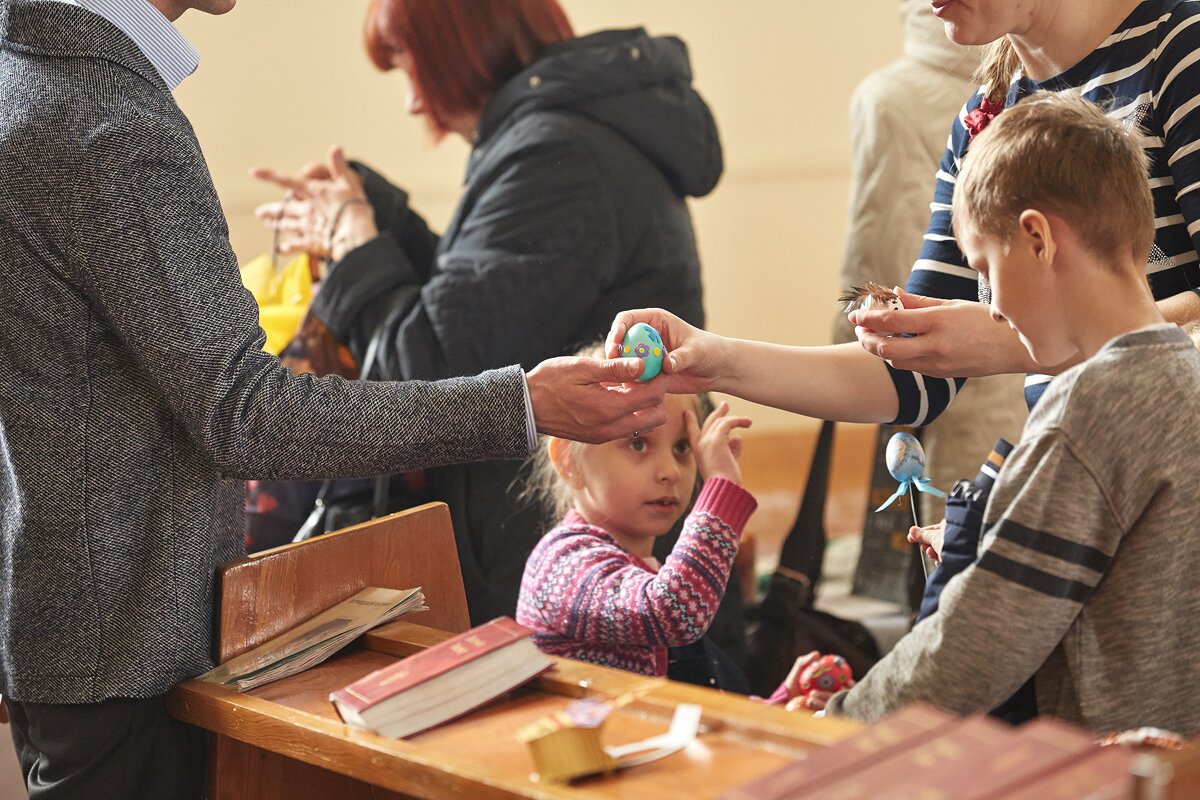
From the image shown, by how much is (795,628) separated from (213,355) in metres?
1.49

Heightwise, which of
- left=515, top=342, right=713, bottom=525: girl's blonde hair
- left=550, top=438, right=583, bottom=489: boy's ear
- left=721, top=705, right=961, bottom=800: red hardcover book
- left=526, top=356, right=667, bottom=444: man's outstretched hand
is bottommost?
left=515, top=342, right=713, bottom=525: girl's blonde hair

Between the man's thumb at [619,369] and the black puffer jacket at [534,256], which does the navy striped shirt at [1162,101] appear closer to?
the man's thumb at [619,369]

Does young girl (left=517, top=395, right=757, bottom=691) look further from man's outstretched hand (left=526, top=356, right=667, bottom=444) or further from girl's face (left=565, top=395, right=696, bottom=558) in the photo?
man's outstretched hand (left=526, top=356, right=667, bottom=444)

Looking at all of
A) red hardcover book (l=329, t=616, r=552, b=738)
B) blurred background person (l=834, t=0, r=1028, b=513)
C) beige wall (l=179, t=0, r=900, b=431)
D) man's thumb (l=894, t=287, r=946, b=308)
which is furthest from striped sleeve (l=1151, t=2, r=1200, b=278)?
beige wall (l=179, t=0, r=900, b=431)

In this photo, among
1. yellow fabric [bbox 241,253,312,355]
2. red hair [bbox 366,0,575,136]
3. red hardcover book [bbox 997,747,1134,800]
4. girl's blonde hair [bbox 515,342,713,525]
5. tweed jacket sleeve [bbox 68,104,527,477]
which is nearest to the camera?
red hardcover book [bbox 997,747,1134,800]

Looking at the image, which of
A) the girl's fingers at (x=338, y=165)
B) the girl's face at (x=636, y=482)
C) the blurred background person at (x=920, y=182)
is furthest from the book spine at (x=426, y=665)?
the blurred background person at (x=920, y=182)

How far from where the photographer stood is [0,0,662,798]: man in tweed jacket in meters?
1.27

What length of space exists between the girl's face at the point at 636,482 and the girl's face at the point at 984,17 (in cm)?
64

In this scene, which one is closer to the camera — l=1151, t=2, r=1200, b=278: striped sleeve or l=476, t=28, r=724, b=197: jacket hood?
l=1151, t=2, r=1200, b=278: striped sleeve

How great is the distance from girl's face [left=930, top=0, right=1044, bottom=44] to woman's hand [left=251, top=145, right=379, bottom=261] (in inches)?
51.2

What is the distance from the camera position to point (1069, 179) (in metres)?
1.13

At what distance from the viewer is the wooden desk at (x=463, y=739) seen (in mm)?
1028

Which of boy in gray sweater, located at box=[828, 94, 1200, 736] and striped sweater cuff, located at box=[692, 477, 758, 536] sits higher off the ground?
boy in gray sweater, located at box=[828, 94, 1200, 736]

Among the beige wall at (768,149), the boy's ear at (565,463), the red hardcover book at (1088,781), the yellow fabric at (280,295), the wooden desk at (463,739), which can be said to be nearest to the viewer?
the red hardcover book at (1088,781)
